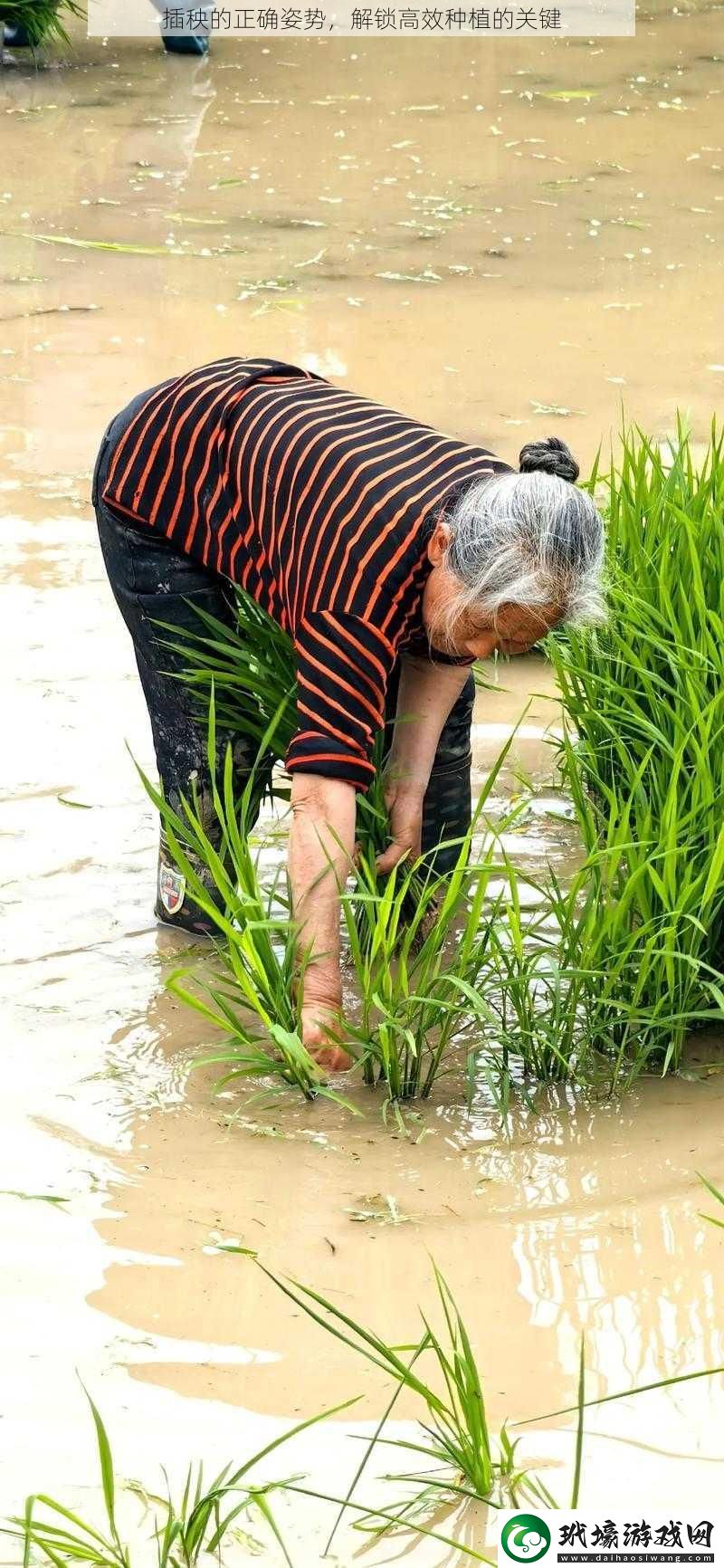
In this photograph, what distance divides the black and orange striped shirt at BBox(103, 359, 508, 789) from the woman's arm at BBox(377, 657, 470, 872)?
0.06 meters

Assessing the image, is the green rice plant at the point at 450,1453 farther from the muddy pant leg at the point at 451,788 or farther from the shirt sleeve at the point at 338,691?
the muddy pant leg at the point at 451,788

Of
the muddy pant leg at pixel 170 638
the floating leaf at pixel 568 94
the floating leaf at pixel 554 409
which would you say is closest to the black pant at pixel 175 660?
the muddy pant leg at pixel 170 638

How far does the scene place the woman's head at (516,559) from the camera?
2133mm

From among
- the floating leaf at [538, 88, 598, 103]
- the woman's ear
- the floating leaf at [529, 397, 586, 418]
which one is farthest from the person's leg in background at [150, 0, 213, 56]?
the woman's ear

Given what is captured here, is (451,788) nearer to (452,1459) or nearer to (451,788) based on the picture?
(451,788)

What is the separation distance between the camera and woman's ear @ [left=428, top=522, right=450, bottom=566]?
2178 millimetres

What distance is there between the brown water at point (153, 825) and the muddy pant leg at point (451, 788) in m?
0.23

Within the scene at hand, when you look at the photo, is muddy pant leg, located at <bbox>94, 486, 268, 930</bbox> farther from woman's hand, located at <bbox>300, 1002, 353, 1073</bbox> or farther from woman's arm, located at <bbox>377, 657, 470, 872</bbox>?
woman's hand, located at <bbox>300, 1002, 353, 1073</bbox>

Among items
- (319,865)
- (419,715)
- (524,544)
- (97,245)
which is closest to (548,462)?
(524,544)

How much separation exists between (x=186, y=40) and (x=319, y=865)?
689 cm

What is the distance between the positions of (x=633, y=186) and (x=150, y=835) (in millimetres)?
4588

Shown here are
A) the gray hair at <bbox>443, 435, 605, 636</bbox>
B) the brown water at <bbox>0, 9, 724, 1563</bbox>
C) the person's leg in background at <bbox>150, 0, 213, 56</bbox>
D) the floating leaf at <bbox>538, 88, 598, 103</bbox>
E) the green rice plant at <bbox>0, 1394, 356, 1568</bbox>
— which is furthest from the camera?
the person's leg in background at <bbox>150, 0, 213, 56</bbox>

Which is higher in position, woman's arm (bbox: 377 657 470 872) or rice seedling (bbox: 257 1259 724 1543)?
woman's arm (bbox: 377 657 470 872)

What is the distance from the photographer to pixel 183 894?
279 centimetres
